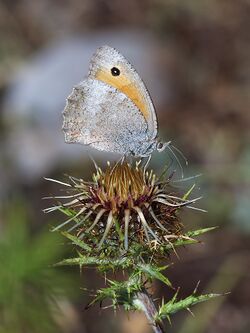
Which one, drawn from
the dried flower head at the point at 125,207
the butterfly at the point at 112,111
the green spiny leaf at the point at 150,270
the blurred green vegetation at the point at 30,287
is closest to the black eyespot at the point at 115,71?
the butterfly at the point at 112,111

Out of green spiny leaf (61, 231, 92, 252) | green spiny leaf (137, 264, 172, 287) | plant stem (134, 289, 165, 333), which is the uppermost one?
green spiny leaf (61, 231, 92, 252)

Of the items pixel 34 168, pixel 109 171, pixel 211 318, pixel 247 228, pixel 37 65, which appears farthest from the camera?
pixel 37 65

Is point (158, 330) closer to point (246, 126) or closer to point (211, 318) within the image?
point (211, 318)

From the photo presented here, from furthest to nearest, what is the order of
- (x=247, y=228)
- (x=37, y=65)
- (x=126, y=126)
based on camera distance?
(x=37, y=65)
(x=247, y=228)
(x=126, y=126)

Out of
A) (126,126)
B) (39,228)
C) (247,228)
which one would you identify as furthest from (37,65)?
(126,126)

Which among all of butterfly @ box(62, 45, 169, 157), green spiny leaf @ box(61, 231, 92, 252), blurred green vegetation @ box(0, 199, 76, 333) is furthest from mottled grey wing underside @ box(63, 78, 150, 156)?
blurred green vegetation @ box(0, 199, 76, 333)

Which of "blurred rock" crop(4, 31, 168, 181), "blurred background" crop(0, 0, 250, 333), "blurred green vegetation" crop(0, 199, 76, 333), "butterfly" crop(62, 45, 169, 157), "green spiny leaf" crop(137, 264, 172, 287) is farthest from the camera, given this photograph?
"blurred rock" crop(4, 31, 168, 181)

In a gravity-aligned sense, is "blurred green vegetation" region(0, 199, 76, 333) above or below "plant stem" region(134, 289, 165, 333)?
below

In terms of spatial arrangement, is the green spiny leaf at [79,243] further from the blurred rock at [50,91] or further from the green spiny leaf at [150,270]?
the blurred rock at [50,91]

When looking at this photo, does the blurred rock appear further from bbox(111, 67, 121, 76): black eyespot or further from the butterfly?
bbox(111, 67, 121, 76): black eyespot
